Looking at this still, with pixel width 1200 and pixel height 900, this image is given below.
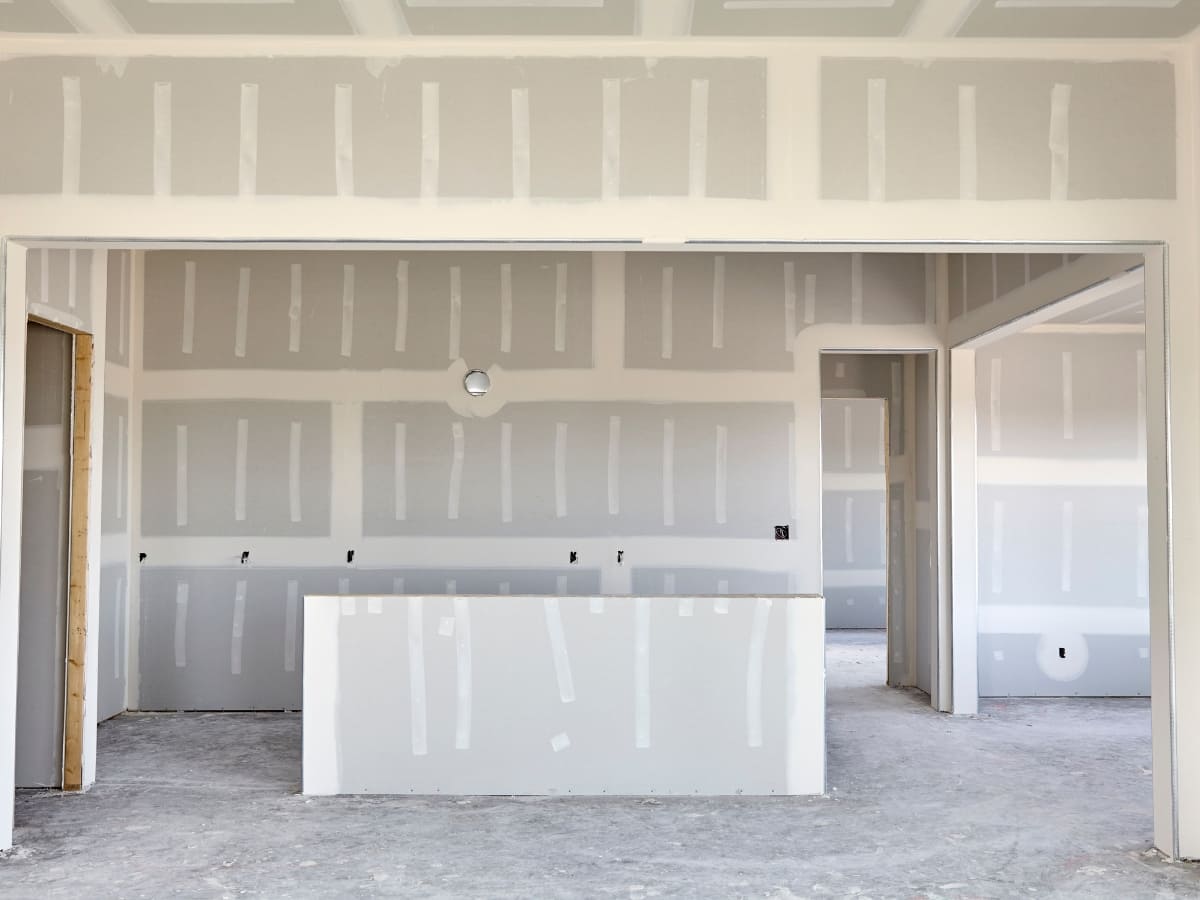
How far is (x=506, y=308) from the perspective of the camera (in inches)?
258

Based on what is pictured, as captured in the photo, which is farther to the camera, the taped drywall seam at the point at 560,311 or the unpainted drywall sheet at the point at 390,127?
the taped drywall seam at the point at 560,311

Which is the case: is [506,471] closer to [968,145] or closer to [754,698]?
[754,698]

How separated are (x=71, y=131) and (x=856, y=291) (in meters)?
4.50

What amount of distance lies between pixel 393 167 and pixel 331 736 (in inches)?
93.7

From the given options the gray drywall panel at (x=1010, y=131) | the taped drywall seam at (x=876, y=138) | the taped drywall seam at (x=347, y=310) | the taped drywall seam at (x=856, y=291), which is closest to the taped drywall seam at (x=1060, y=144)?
the gray drywall panel at (x=1010, y=131)

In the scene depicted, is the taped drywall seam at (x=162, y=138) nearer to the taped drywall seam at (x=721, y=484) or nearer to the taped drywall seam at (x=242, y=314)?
the taped drywall seam at (x=242, y=314)

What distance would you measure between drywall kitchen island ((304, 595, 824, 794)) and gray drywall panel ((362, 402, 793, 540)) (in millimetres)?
1989

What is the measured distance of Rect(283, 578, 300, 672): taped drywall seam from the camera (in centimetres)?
651

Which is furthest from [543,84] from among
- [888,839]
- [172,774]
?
[172,774]

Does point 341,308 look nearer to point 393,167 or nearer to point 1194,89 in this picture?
point 393,167

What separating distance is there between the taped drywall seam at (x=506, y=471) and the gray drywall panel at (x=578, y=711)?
2.02m

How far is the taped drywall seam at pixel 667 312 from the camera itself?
6.56m

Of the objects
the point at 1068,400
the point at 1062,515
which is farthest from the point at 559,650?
the point at 1068,400

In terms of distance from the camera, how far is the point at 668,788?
449 centimetres
